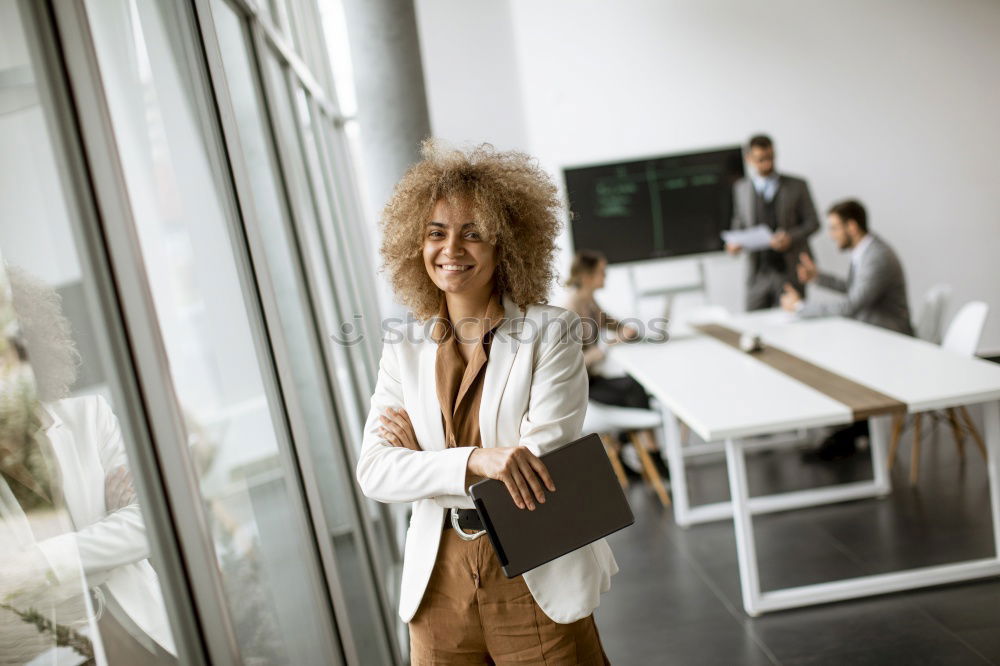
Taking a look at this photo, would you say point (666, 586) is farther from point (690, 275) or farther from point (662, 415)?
point (690, 275)

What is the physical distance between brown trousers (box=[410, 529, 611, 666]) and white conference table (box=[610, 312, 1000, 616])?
1.64 metres

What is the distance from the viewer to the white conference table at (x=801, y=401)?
341 centimetres

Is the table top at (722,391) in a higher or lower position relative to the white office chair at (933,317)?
higher

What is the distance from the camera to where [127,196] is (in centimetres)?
136

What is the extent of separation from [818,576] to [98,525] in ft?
10.9

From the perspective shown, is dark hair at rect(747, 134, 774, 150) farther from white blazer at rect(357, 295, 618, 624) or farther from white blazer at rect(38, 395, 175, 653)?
white blazer at rect(38, 395, 175, 653)

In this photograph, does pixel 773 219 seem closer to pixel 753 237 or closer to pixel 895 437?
pixel 753 237

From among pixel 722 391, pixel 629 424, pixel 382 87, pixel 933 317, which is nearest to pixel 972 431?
pixel 933 317

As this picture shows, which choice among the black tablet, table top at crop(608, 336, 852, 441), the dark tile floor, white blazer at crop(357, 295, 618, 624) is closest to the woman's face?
white blazer at crop(357, 295, 618, 624)

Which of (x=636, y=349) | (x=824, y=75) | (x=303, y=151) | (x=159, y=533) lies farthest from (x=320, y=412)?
(x=824, y=75)

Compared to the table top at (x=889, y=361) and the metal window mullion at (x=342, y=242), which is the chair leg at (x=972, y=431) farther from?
the metal window mullion at (x=342, y=242)

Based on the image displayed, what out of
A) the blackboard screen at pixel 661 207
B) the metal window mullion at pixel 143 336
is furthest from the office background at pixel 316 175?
the blackboard screen at pixel 661 207

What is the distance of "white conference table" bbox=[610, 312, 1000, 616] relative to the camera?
341cm

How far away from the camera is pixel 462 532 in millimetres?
1828
